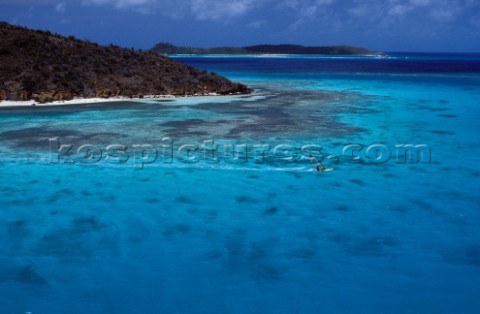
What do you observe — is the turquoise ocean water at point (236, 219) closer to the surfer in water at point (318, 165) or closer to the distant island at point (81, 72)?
the surfer in water at point (318, 165)

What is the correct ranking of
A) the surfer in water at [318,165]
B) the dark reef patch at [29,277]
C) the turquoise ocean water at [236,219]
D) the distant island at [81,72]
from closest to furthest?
the turquoise ocean water at [236,219] < the dark reef patch at [29,277] < the surfer in water at [318,165] < the distant island at [81,72]

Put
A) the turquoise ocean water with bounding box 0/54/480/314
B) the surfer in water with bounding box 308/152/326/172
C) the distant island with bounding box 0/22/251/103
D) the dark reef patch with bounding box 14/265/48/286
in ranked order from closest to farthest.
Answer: the turquoise ocean water with bounding box 0/54/480/314 → the dark reef patch with bounding box 14/265/48/286 → the surfer in water with bounding box 308/152/326/172 → the distant island with bounding box 0/22/251/103

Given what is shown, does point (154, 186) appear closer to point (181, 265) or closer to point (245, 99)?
point (181, 265)

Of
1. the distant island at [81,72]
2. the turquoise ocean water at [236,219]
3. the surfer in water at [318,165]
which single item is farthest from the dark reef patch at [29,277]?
the distant island at [81,72]

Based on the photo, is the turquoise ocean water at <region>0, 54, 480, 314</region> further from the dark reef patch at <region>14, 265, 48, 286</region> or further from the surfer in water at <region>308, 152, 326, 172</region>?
the surfer in water at <region>308, 152, 326, 172</region>

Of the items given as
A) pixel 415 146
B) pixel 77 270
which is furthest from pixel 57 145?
pixel 415 146

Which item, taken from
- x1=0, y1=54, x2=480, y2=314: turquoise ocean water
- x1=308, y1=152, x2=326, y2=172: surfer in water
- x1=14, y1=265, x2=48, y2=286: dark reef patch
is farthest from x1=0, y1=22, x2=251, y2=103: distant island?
x1=14, y1=265, x2=48, y2=286: dark reef patch
